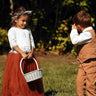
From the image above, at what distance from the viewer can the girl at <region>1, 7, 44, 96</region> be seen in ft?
13.7

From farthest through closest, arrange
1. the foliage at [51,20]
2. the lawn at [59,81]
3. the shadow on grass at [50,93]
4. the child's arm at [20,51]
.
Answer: the foliage at [51,20] → the lawn at [59,81] → the shadow on grass at [50,93] → the child's arm at [20,51]

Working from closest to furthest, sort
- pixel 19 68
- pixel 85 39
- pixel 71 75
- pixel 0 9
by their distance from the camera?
1. pixel 85 39
2. pixel 19 68
3. pixel 71 75
4. pixel 0 9

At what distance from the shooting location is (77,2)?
10250mm

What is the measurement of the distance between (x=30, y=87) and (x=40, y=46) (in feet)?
22.6

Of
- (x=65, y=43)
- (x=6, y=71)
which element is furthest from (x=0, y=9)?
(x=6, y=71)

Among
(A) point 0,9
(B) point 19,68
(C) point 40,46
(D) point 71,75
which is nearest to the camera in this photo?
(B) point 19,68

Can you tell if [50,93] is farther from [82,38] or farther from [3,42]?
[3,42]

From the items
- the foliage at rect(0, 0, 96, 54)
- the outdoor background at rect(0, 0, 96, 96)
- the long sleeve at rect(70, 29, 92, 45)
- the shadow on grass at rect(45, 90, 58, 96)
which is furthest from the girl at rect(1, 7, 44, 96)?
the foliage at rect(0, 0, 96, 54)

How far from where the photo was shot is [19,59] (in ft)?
13.8

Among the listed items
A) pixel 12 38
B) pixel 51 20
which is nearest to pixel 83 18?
pixel 12 38

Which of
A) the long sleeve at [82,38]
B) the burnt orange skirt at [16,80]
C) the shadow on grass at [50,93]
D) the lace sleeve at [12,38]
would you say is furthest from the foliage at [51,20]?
the long sleeve at [82,38]

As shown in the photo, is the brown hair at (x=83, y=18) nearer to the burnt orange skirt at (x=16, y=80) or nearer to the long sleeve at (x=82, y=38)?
the long sleeve at (x=82, y=38)

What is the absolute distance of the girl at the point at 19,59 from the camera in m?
4.17

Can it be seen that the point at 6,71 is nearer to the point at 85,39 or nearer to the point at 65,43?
the point at 85,39
